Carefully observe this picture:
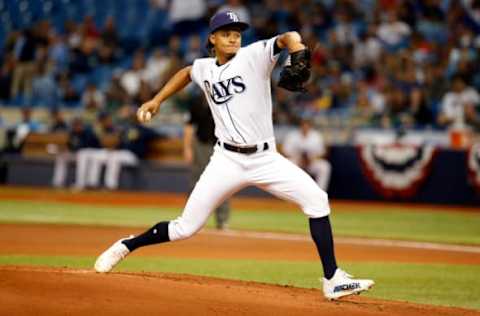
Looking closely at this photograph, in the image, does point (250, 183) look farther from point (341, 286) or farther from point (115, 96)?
point (115, 96)

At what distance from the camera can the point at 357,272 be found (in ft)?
30.5

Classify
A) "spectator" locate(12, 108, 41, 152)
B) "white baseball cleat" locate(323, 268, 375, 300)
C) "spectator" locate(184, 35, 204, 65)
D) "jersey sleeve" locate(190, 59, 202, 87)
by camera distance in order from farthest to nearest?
"spectator" locate(12, 108, 41, 152) < "spectator" locate(184, 35, 204, 65) < "jersey sleeve" locate(190, 59, 202, 87) < "white baseball cleat" locate(323, 268, 375, 300)

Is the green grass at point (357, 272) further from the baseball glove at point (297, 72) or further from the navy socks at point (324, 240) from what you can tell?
the baseball glove at point (297, 72)

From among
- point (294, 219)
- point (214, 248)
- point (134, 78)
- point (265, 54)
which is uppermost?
point (134, 78)

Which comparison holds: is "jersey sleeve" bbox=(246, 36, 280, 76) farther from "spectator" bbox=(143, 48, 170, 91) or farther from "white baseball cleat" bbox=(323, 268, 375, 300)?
"spectator" bbox=(143, 48, 170, 91)

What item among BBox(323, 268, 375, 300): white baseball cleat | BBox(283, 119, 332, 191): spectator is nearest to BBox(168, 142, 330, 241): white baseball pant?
BBox(323, 268, 375, 300): white baseball cleat

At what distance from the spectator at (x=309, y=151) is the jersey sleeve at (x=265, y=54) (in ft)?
42.5

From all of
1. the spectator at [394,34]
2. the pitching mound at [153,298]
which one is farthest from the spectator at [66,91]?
the pitching mound at [153,298]

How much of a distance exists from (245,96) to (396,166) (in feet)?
42.8

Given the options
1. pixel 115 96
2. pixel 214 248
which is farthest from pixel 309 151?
pixel 214 248

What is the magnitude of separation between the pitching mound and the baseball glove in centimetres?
143

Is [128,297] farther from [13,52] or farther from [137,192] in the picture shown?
[13,52]

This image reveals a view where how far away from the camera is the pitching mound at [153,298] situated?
5832 millimetres

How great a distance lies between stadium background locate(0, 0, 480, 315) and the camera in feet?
28.0
